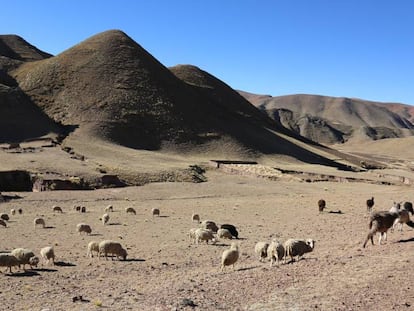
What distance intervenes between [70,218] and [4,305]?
19407 millimetres

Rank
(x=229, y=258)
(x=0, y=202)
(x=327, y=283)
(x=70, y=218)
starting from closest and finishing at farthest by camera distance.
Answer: (x=327, y=283), (x=229, y=258), (x=70, y=218), (x=0, y=202)

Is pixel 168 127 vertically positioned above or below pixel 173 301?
above

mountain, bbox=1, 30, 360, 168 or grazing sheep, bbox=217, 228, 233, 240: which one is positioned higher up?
mountain, bbox=1, 30, 360, 168

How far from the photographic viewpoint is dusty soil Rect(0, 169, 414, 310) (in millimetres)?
12562

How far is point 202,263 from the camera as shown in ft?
61.4

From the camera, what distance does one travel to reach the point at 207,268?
17.7m

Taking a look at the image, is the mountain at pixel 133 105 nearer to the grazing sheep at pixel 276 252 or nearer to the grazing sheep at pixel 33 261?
the grazing sheep at pixel 33 261

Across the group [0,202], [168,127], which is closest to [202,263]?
[0,202]

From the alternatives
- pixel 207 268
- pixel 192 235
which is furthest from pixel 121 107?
pixel 207 268

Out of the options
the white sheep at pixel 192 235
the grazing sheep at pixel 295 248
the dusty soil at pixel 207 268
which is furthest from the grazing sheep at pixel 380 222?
the white sheep at pixel 192 235

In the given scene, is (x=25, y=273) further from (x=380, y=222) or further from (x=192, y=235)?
(x=380, y=222)

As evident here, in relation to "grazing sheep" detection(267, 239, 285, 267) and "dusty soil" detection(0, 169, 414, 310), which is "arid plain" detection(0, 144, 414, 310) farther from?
"grazing sheep" detection(267, 239, 285, 267)

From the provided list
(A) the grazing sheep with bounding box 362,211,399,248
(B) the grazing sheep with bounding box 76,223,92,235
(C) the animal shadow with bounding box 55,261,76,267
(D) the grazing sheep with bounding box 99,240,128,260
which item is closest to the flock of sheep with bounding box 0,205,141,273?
(D) the grazing sheep with bounding box 99,240,128,260

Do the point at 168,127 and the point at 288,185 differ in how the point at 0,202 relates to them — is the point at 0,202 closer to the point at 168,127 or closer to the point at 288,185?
the point at 288,185
